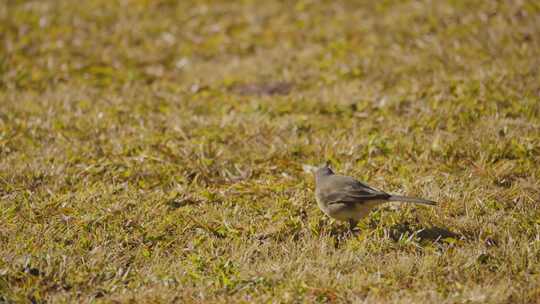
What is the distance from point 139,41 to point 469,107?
216 inches

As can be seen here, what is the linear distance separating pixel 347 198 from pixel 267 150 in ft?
5.91

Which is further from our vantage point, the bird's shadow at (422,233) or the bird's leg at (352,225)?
the bird's leg at (352,225)

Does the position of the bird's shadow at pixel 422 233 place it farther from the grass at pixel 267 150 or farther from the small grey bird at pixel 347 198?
the small grey bird at pixel 347 198

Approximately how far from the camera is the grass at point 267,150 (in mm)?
3791

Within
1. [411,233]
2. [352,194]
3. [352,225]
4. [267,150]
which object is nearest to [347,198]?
[352,194]

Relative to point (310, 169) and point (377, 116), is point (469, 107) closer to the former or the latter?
point (377, 116)

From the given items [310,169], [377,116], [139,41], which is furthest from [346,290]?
[139,41]

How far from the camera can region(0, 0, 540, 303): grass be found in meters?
3.79

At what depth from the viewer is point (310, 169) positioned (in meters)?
5.54

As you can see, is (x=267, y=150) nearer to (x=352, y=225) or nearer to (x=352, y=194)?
(x=352, y=225)

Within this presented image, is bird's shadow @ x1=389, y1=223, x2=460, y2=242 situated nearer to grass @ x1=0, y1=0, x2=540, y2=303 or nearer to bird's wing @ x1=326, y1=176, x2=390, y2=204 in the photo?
grass @ x1=0, y1=0, x2=540, y2=303

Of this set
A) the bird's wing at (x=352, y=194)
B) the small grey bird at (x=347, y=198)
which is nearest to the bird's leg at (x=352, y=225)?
the small grey bird at (x=347, y=198)

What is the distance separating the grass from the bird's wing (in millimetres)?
287

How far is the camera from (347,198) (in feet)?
13.8
